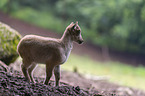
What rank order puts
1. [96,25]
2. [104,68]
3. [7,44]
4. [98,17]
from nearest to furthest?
[7,44]
[104,68]
[98,17]
[96,25]

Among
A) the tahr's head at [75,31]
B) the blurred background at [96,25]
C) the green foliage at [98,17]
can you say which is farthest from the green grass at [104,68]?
the tahr's head at [75,31]

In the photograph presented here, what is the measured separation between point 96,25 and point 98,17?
1379 millimetres

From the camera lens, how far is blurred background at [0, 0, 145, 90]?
442 inches

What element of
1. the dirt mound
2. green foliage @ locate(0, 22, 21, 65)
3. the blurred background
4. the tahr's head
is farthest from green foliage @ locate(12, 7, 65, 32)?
the dirt mound

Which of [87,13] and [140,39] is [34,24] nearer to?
[87,13]

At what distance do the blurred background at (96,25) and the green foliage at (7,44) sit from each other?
18.3ft

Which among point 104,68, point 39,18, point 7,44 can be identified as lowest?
point 7,44

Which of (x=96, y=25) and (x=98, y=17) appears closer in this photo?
(x=98, y=17)

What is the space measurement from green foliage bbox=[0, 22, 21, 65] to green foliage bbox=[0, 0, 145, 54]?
7.48 meters

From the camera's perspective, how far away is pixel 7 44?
4.62 meters

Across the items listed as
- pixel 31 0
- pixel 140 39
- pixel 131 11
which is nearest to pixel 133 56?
pixel 140 39

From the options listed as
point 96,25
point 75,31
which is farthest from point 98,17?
point 75,31

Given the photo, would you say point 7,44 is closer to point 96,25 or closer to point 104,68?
point 104,68

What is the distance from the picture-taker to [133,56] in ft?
44.2
